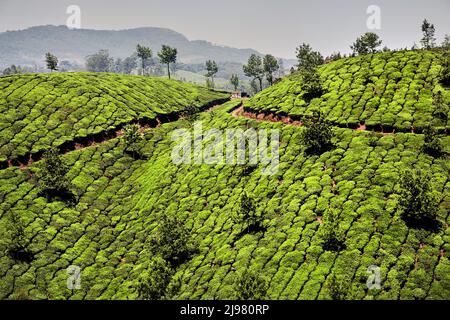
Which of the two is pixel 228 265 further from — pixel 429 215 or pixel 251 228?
pixel 429 215

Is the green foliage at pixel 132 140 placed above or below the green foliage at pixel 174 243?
above

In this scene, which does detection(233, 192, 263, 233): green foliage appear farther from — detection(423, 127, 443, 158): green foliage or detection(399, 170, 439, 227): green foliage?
detection(423, 127, 443, 158): green foliage

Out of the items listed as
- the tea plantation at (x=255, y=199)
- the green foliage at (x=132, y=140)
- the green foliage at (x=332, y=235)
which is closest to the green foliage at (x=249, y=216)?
the tea plantation at (x=255, y=199)

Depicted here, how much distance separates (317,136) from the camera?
50.5 m

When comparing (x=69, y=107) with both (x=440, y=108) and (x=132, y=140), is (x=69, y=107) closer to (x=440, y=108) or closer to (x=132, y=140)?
(x=132, y=140)

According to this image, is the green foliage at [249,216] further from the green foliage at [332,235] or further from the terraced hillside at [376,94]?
the terraced hillside at [376,94]

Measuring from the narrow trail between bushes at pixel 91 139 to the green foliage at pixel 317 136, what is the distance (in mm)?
36484

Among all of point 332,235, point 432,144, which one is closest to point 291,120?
point 432,144

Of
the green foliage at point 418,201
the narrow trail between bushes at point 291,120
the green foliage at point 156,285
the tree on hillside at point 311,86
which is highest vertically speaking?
the tree on hillside at point 311,86

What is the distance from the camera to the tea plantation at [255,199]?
117ft

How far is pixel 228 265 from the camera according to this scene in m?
40.1

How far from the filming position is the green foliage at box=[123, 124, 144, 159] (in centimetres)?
6575

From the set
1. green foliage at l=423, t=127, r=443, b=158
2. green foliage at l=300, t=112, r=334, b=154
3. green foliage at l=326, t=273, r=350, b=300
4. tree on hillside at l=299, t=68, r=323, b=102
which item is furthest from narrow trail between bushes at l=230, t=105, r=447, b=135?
green foliage at l=326, t=273, r=350, b=300
